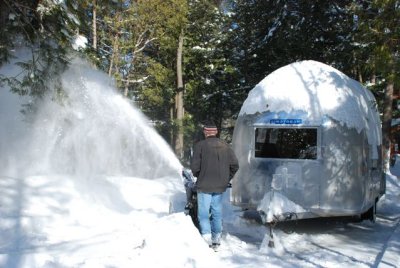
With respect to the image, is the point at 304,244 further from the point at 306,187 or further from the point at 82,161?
the point at 82,161

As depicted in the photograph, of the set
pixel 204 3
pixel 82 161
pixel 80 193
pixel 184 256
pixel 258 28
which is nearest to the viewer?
pixel 184 256

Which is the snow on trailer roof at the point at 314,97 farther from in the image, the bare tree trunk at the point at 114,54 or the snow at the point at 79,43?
the bare tree trunk at the point at 114,54

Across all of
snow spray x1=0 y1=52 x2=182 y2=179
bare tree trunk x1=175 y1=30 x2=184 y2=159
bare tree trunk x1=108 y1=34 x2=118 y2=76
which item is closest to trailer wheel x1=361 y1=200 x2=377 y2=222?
snow spray x1=0 y1=52 x2=182 y2=179

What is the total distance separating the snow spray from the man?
2.20m

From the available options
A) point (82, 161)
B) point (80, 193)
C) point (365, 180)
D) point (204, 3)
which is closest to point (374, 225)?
point (365, 180)

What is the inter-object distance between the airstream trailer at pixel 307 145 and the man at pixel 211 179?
0.91 meters

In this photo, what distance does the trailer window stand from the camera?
26.8 feet

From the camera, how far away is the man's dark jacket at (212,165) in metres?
6.62

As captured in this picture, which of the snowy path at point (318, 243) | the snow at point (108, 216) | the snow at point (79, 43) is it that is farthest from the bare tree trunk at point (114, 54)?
the snowy path at point (318, 243)

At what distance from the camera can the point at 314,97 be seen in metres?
8.19

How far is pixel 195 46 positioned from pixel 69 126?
17.0 metres

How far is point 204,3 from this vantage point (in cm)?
2781

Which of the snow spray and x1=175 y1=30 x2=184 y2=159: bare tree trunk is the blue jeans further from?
x1=175 y1=30 x2=184 y2=159: bare tree trunk

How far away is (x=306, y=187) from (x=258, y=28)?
51.1ft
